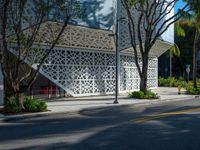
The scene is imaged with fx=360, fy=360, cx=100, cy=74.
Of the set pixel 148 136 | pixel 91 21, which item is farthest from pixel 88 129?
pixel 91 21

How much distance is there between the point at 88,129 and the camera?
11609 millimetres

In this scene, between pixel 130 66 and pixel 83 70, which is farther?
pixel 130 66

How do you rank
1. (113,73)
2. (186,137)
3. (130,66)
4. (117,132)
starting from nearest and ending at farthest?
(186,137) < (117,132) < (113,73) < (130,66)

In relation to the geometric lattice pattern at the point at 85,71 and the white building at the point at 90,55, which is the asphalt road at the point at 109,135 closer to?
the white building at the point at 90,55

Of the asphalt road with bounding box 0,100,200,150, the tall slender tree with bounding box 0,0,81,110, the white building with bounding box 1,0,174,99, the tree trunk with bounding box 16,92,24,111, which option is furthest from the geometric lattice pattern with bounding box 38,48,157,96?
the asphalt road with bounding box 0,100,200,150

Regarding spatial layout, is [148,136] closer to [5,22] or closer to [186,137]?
[186,137]

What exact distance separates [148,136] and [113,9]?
18.0 m

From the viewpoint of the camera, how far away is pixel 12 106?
54.4 ft

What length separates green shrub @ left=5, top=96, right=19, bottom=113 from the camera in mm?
16453

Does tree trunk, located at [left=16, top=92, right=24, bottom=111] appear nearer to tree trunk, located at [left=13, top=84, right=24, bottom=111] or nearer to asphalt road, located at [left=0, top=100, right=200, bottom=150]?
tree trunk, located at [left=13, top=84, right=24, bottom=111]

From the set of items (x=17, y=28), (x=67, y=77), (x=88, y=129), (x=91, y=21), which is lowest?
(x=88, y=129)

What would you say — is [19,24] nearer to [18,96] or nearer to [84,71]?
[18,96]

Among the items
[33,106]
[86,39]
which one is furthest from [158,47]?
[33,106]

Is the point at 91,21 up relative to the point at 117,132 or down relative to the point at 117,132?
up
